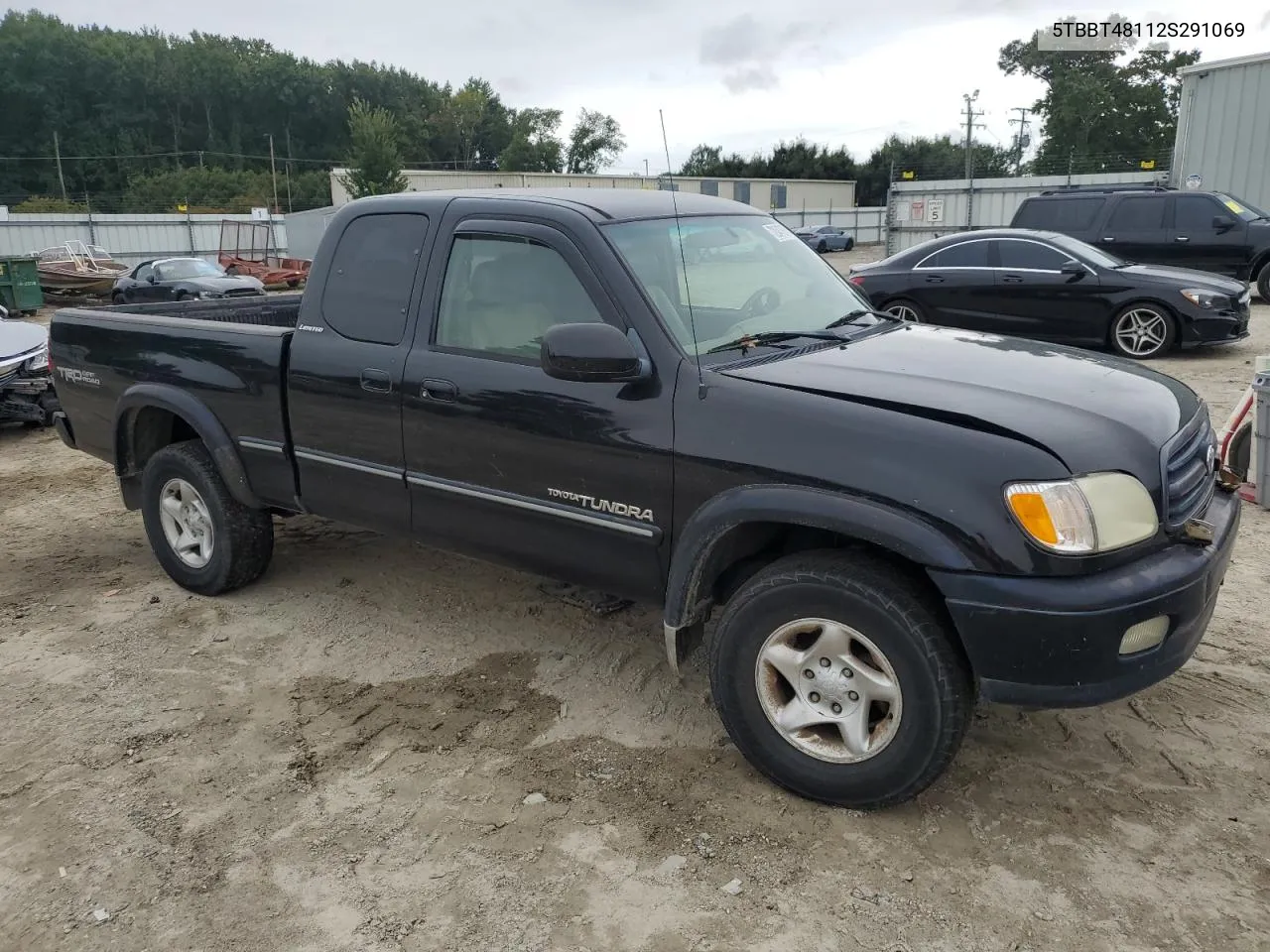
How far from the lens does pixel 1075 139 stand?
65.9m

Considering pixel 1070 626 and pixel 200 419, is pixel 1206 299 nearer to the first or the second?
pixel 1070 626

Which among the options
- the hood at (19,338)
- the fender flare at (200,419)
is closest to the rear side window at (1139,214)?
the fender flare at (200,419)

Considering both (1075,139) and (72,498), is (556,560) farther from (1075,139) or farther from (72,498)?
(1075,139)

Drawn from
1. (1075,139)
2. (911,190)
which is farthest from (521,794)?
(1075,139)

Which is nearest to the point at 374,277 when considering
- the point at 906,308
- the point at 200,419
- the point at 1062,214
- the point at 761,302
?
the point at 200,419

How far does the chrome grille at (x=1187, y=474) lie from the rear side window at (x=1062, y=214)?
1228cm

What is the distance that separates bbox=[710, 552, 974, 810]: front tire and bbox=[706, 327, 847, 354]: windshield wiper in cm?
79

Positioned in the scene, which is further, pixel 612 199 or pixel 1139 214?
pixel 1139 214

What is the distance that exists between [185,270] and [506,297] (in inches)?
763

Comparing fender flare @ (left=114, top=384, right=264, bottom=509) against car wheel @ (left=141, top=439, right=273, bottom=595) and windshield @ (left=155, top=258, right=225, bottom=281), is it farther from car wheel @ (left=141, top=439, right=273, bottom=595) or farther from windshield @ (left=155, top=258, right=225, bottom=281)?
windshield @ (left=155, top=258, right=225, bottom=281)

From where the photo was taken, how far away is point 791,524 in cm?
306

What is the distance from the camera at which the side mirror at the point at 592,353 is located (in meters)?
3.12

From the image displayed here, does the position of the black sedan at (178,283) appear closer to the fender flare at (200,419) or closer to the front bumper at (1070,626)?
the fender flare at (200,419)

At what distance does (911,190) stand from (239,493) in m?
→ 22.4
